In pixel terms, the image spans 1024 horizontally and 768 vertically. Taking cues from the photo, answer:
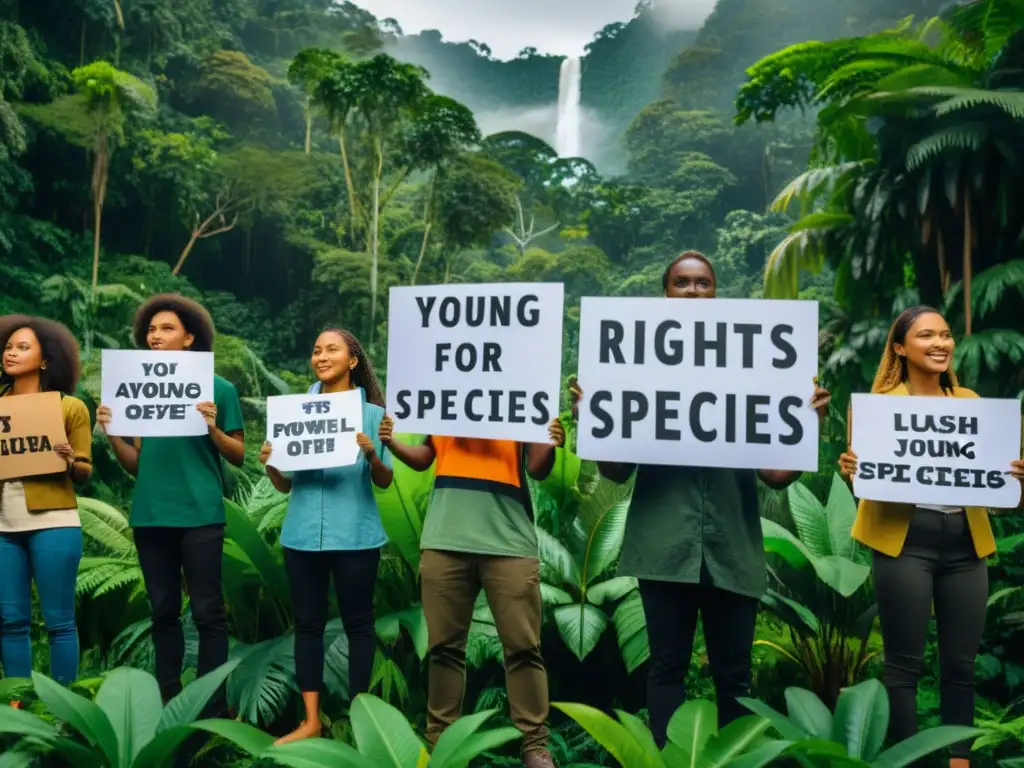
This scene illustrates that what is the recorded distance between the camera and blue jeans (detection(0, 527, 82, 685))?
3123mm

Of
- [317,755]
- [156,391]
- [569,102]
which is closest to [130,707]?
[317,755]

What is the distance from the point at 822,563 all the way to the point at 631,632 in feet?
2.88

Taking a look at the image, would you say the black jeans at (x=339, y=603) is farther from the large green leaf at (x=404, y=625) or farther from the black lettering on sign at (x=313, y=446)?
the large green leaf at (x=404, y=625)

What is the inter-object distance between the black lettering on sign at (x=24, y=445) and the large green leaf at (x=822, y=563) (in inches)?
101

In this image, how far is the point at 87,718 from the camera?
8.00 ft

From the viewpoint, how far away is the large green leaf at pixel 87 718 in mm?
2422

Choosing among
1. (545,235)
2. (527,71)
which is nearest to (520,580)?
(545,235)

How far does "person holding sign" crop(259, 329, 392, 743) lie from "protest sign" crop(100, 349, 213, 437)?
0.30 m

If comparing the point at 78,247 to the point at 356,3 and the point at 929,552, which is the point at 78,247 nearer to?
the point at 356,3

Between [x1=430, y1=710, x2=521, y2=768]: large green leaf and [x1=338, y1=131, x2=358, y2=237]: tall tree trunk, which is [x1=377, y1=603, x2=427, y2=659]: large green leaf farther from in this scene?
[x1=338, y1=131, x2=358, y2=237]: tall tree trunk

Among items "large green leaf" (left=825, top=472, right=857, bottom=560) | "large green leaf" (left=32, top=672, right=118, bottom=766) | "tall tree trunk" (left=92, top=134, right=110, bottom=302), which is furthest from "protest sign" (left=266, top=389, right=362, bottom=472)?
"tall tree trunk" (left=92, top=134, right=110, bottom=302)

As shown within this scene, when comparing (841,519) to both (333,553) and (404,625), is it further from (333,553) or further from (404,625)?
(333,553)

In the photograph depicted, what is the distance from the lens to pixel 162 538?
119 inches

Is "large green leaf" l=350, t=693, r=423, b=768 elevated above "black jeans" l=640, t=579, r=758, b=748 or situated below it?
below
